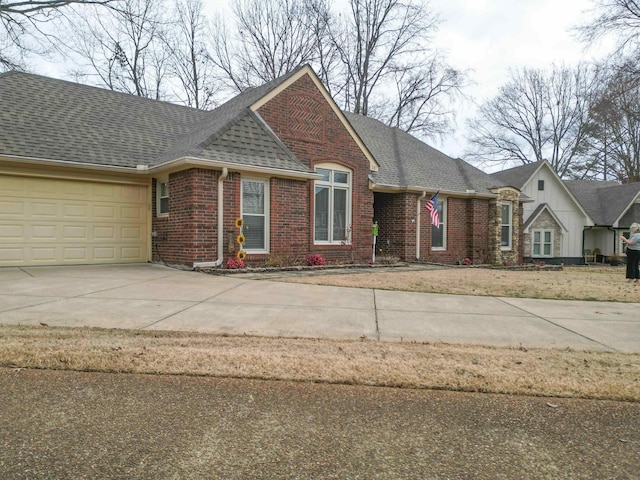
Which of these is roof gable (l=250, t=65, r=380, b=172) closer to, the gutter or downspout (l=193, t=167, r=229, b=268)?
the gutter

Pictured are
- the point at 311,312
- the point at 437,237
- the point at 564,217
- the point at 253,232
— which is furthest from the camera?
the point at 564,217

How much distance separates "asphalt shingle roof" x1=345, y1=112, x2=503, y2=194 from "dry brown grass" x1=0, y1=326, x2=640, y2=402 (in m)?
10.8

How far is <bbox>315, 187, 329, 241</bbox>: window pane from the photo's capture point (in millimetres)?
12930

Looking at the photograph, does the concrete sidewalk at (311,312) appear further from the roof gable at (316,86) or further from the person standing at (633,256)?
the roof gable at (316,86)

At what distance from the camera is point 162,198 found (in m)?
11.7

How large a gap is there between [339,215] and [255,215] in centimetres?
325

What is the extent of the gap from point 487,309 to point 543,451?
4.23 meters

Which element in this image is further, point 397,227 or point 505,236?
point 505,236

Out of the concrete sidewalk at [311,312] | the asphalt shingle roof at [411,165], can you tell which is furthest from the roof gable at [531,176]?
→ the concrete sidewalk at [311,312]

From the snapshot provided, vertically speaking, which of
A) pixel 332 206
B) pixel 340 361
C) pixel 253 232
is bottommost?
pixel 340 361

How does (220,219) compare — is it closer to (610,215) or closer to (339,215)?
(339,215)

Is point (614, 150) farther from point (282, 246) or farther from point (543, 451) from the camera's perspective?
point (543, 451)

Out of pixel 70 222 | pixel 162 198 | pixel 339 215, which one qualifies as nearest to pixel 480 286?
pixel 339 215

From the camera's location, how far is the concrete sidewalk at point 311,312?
4715 mm
